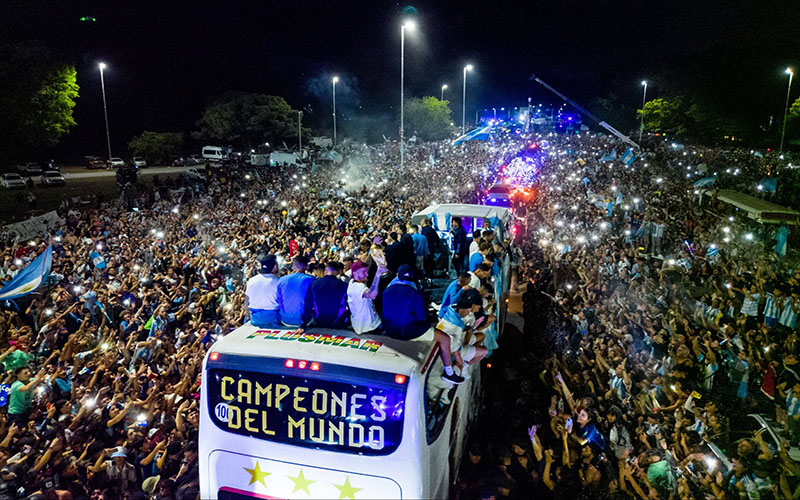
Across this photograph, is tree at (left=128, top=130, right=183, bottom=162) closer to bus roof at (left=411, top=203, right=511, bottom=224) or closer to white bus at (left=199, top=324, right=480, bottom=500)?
bus roof at (left=411, top=203, right=511, bottom=224)

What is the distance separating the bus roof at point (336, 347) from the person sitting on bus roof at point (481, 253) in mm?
3356

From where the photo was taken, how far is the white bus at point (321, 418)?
3855mm

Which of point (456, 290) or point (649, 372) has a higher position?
point (456, 290)

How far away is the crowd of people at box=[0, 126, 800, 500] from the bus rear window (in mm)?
861

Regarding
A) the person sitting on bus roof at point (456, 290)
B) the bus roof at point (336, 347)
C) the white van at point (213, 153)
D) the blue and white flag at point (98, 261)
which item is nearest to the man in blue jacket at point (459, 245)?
the person sitting on bus roof at point (456, 290)

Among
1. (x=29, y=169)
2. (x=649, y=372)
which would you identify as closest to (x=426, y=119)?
(x=29, y=169)

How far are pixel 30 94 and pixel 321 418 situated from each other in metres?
30.8

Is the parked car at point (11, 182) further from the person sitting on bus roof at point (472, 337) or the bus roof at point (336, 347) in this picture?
the person sitting on bus roof at point (472, 337)

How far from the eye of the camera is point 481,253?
793cm

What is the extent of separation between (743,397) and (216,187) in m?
23.0

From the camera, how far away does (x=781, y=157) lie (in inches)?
1347

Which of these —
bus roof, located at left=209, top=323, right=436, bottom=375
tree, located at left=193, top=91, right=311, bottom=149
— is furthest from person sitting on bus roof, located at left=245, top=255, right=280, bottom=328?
tree, located at left=193, top=91, right=311, bottom=149

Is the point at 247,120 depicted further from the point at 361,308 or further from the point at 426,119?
the point at 361,308

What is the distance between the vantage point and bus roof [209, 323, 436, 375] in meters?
3.99
